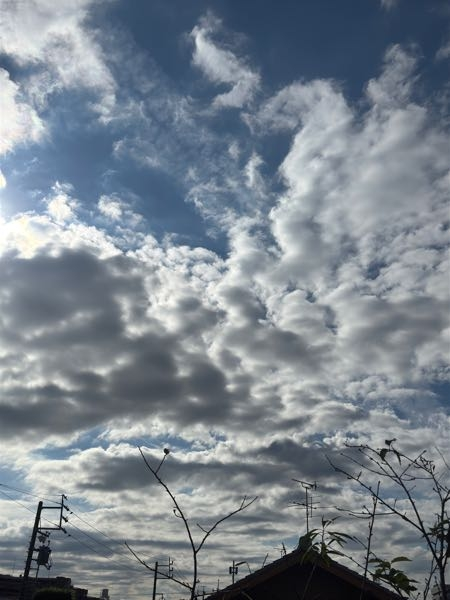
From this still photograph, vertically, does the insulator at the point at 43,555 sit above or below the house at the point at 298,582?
above

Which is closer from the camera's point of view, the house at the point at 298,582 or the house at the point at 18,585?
the house at the point at 298,582

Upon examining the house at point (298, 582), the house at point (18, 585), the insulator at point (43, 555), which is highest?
the insulator at point (43, 555)

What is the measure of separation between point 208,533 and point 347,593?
1470cm

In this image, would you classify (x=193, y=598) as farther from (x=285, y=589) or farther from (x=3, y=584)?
(x=3, y=584)

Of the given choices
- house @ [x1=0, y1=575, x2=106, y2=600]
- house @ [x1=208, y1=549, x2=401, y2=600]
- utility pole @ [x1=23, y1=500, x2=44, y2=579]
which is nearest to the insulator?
house @ [x1=0, y1=575, x2=106, y2=600]

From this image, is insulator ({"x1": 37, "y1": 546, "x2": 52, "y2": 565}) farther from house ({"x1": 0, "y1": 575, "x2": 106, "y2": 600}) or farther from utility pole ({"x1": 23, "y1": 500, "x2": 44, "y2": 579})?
utility pole ({"x1": 23, "y1": 500, "x2": 44, "y2": 579})

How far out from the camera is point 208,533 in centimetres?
302

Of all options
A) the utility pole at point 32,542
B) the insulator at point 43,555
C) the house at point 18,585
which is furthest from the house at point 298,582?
the insulator at point 43,555

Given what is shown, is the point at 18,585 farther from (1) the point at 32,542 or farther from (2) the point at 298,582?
(2) the point at 298,582

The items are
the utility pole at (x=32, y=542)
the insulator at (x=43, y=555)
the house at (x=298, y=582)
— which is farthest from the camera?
the insulator at (x=43, y=555)

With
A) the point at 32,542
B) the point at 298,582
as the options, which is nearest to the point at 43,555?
the point at 32,542

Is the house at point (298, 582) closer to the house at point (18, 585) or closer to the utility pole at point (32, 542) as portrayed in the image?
the utility pole at point (32, 542)

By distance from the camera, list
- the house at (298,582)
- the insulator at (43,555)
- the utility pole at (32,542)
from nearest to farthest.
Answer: the house at (298,582), the utility pole at (32,542), the insulator at (43,555)

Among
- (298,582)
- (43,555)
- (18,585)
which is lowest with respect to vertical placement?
(298,582)
